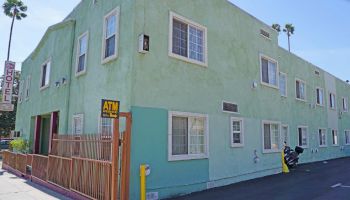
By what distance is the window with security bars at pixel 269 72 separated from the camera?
1505 centimetres

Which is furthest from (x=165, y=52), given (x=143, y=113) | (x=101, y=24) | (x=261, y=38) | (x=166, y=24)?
(x=261, y=38)

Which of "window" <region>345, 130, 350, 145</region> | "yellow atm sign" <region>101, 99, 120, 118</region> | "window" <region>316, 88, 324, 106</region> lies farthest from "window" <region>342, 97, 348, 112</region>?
"yellow atm sign" <region>101, 99, 120, 118</region>

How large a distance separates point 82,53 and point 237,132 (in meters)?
7.52

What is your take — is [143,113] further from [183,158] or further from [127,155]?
[183,158]

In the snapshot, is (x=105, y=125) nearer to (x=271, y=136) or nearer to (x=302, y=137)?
(x=271, y=136)

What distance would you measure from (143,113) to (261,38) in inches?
362

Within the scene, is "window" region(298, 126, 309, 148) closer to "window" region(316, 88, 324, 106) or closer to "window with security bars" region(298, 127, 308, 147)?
"window with security bars" region(298, 127, 308, 147)

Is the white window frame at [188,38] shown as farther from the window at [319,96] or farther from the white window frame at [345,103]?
the white window frame at [345,103]

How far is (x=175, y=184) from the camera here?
923 centimetres

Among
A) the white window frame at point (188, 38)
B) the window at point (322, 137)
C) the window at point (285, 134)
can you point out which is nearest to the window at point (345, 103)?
the window at point (322, 137)

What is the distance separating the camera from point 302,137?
19906 mm

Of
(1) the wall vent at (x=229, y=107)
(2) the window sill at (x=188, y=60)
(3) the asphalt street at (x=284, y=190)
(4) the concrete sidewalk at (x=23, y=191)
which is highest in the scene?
(2) the window sill at (x=188, y=60)

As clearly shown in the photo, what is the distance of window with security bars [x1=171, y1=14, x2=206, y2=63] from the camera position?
10.3 m

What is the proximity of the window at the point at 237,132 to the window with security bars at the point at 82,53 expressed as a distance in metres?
6.73
